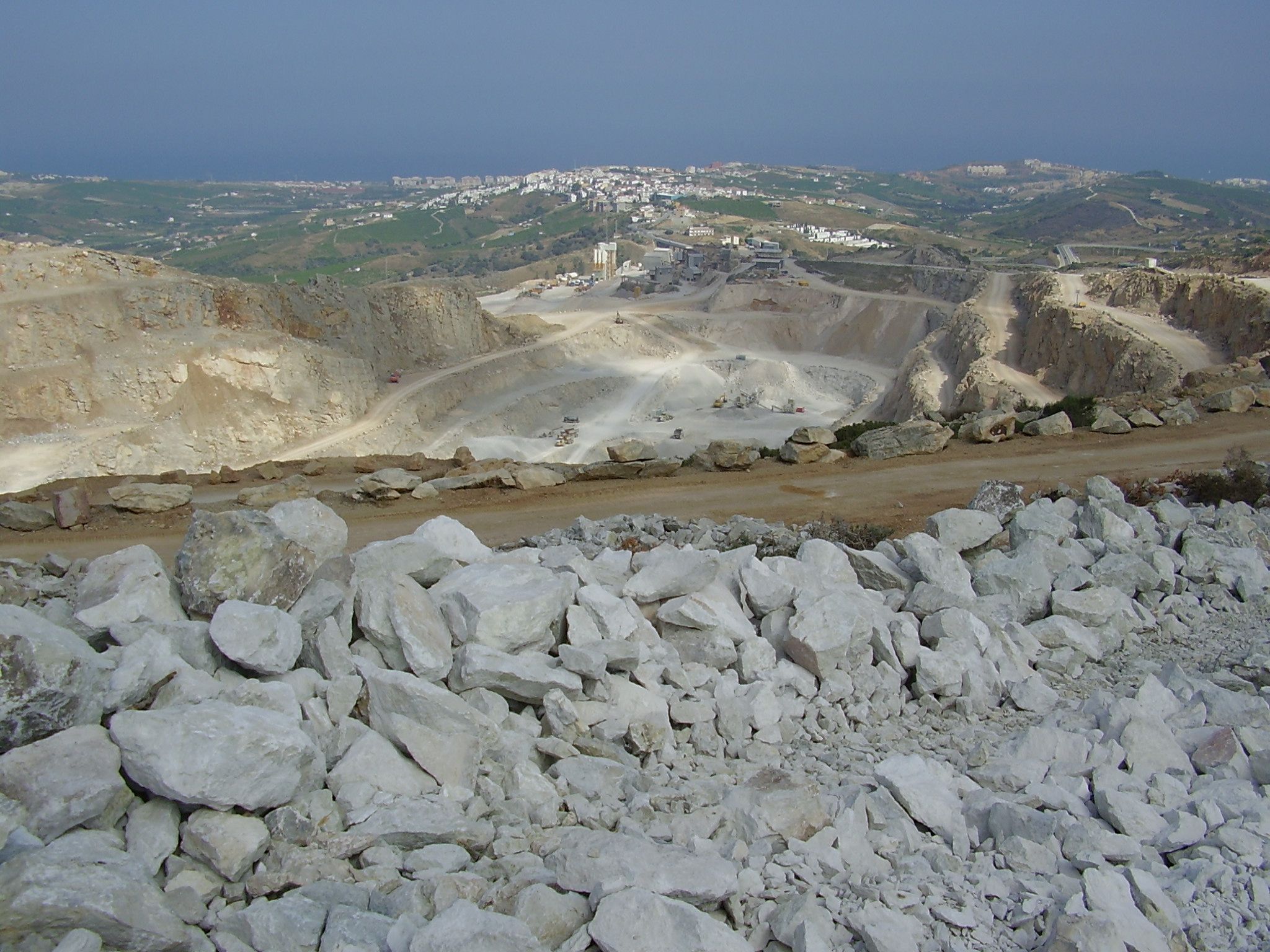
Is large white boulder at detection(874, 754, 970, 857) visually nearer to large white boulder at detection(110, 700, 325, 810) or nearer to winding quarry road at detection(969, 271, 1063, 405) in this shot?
large white boulder at detection(110, 700, 325, 810)

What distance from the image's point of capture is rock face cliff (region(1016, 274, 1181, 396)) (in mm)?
29562

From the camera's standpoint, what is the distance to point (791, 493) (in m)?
13.4

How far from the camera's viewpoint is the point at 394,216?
151 m

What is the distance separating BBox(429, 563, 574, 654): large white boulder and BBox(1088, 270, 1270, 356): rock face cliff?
30126 mm

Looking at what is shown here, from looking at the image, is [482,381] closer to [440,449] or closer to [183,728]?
[440,449]

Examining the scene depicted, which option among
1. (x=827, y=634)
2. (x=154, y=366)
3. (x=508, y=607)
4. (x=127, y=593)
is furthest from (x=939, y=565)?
(x=154, y=366)

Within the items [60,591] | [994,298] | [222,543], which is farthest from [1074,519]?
[994,298]

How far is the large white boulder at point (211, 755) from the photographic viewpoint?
416cm

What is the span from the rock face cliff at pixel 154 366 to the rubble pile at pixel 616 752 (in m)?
24.7

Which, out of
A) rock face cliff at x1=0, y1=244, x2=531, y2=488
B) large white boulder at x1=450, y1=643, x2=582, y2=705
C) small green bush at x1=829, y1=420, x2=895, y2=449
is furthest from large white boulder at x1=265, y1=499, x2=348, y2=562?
rock face cliff at x1=0, y1=244, x2=531, y2=488

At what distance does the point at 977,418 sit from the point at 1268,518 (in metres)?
6.72

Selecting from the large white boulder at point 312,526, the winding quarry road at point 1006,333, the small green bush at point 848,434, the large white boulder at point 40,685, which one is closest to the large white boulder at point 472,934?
the large white boulder at point 40,685

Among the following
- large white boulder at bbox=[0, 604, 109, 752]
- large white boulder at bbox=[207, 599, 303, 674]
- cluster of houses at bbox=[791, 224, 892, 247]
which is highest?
cluster of houses at bbox=[791, 224, 892, 247]

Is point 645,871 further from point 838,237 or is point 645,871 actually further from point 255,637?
point 838,237
